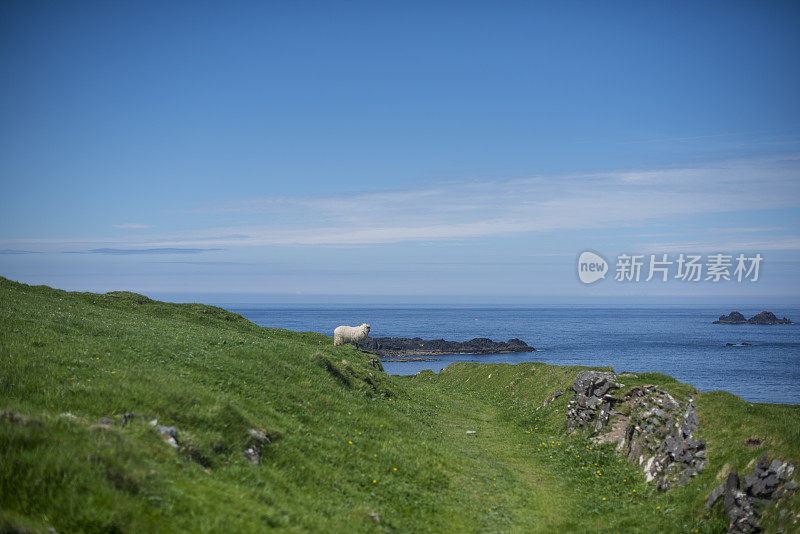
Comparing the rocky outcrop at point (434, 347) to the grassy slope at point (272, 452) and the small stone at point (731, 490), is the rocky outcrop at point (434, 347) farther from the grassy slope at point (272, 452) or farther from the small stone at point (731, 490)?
the small stone at point (731, 490)

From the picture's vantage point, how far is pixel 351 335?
49625 millimetres

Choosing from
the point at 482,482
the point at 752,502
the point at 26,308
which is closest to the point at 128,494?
the point at 482,482

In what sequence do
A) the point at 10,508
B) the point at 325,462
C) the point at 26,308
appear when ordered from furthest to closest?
the point at 26,308, the point at 325,462, the point at 10,508

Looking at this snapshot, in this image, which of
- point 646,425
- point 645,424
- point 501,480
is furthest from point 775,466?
point 501,480

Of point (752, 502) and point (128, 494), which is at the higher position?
point (128, 494)

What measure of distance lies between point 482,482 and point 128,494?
43.2ft

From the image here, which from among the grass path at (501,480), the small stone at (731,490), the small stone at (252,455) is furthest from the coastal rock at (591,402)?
the small stone at (252,455)

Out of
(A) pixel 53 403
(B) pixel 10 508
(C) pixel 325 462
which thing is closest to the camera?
(B) pixel 10 508

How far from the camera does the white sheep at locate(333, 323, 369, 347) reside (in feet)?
162

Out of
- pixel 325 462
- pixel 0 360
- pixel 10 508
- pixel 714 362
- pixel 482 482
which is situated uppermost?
pixel 0 360

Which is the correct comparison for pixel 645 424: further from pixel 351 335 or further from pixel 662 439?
pixel 351 335

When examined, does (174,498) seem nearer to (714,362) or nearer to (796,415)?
(796,415)

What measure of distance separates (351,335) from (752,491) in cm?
3998

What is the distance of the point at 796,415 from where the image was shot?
16656mm
